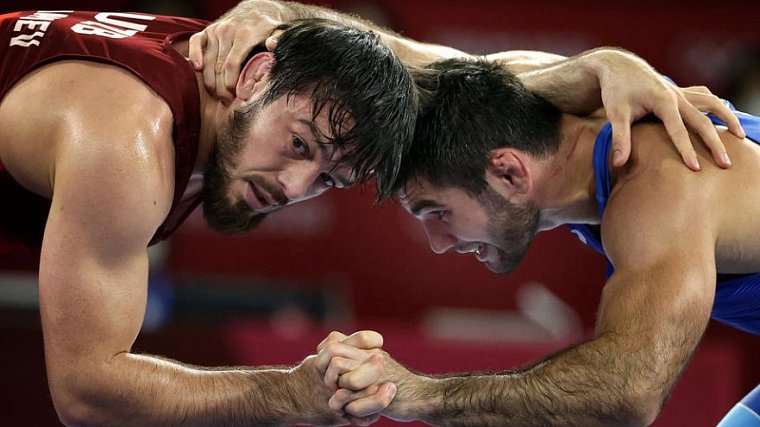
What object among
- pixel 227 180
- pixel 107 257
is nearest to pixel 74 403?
pixel 107 257

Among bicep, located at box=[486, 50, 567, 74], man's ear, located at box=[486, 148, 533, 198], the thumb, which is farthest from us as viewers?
bicep, located at box=[486, 50, 567, 74]

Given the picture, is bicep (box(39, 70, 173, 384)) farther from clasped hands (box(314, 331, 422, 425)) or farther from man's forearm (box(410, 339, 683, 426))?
man's forearm (box(410, 339, 683, 426))

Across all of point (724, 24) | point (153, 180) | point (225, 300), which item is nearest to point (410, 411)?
point (153, 180)

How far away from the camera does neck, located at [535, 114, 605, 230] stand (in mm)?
3201

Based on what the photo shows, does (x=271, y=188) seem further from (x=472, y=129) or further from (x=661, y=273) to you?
(x=661, y=273)

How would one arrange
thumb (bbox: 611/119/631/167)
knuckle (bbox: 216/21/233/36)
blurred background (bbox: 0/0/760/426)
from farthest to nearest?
blurred background (bbox: 0/0/760/426)
knuckle (bbox: 216/21/233/36)
thumb (bbox: 611/119/631/167)

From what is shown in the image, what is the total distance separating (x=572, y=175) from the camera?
3234 millimetres

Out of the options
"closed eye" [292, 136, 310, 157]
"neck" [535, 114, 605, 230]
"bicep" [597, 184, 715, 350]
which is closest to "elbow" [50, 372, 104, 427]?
"closed eye" [292, 136, 310, 157]

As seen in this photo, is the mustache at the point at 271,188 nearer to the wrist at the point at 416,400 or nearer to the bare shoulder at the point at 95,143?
the bare shoulder at the point at 95,143

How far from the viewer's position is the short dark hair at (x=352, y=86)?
295 centimetres

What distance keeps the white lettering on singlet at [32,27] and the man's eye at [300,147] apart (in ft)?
2.42

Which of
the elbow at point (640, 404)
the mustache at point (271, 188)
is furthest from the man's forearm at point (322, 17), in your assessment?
the elbow at point (640, 404)

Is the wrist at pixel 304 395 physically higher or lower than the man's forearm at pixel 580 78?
lower

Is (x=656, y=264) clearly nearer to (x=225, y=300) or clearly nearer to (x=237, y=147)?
(x=237, y=147)
